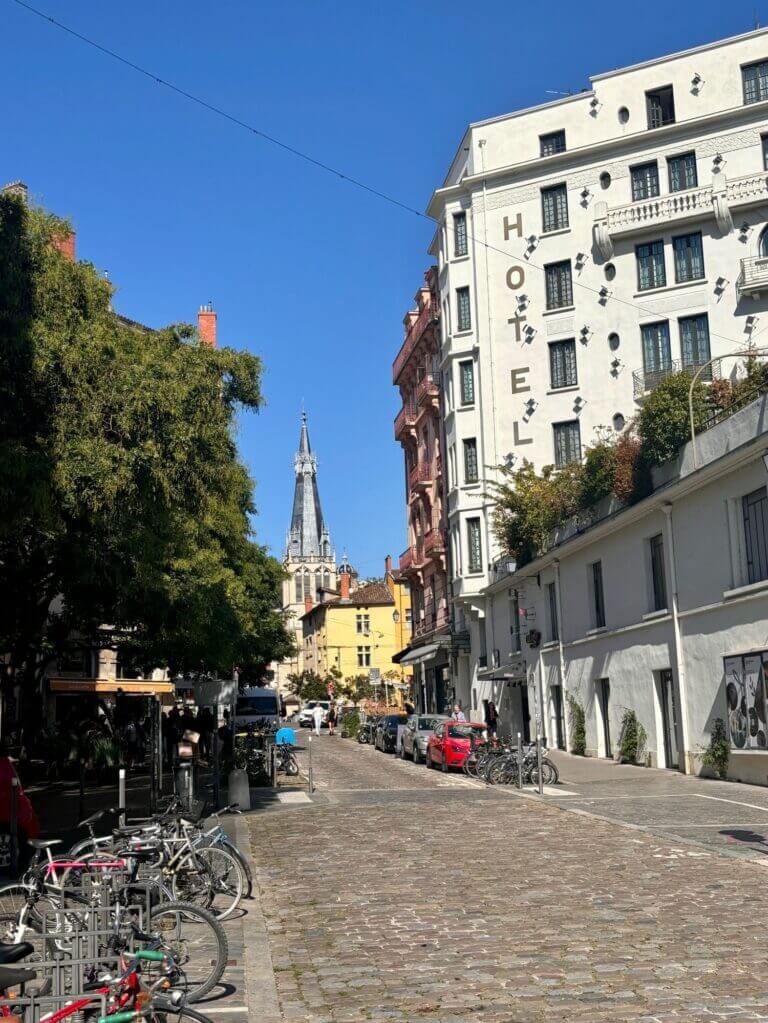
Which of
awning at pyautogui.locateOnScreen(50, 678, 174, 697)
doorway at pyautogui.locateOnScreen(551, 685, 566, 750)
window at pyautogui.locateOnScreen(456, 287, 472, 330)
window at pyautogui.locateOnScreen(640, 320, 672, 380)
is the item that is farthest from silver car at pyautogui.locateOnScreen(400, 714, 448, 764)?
window at pyautogui.locateOnScreen(456, 287, 472, 330)

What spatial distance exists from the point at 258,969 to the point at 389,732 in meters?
33.7

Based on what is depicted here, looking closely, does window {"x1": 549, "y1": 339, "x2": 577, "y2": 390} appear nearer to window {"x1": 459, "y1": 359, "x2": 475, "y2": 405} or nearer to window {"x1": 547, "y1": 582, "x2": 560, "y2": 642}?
window {"x1": 459, "y1": 359, "x2": 475, "y2": 405}

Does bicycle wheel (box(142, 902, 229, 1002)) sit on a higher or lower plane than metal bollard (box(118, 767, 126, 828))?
lower

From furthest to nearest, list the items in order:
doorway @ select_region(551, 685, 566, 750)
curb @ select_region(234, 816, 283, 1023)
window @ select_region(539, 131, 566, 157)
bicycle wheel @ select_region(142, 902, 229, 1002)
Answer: window @ select_region(539, 131, 566, 157) → doorway @ select_region(551, 685, 566, 750) → bicycle wheel @ select_region(142, 902, 229, 1002) → curb @ select_region(234, 816, 283, 1023)

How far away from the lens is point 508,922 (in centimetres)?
1005

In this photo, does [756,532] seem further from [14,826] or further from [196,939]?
[196,939]

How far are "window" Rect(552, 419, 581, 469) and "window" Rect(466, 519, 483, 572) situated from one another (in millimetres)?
4365

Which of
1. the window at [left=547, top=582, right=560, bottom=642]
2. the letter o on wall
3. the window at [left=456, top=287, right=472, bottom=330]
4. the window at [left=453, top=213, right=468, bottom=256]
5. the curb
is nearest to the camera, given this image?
the curb

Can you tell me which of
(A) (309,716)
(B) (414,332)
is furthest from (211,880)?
(A) (309,716)

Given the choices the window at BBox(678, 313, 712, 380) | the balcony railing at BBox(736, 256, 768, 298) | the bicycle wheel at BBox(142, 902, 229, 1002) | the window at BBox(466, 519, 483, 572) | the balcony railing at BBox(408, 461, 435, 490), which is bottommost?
the bicycle wheel at BBox(142, 902, 229, 1002)

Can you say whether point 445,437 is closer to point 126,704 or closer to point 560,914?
point 126,704

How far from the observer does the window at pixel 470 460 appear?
4756 centimetres

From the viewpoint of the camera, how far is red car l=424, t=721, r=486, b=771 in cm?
3106

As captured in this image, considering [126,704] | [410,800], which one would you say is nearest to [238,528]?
[410,800]
